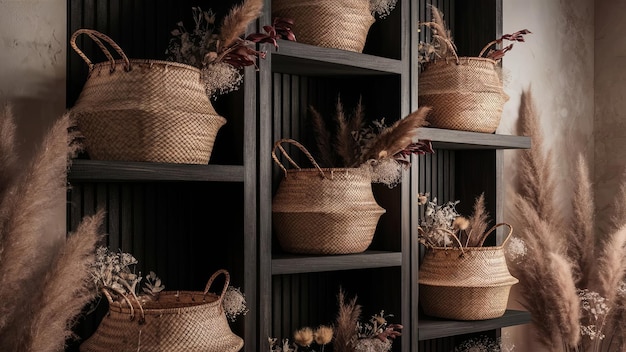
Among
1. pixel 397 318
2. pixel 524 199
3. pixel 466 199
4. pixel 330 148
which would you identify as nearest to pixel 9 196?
pixel 330 148

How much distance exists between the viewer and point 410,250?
266cm

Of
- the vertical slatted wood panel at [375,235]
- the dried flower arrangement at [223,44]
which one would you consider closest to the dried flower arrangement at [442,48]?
the vertical slatted wood panel at [375,235]

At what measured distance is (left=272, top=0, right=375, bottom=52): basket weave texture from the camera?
2.43 m

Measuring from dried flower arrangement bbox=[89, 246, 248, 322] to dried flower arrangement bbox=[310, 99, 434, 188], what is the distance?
64cm

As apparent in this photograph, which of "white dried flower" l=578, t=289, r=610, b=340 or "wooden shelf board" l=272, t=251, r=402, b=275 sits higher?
"wooden shelf board" l=272, t=251, r=402, b=275

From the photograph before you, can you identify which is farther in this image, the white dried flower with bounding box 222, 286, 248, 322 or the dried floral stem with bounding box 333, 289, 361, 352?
the dried floral stem with bounding box 333, 289, 361, 352

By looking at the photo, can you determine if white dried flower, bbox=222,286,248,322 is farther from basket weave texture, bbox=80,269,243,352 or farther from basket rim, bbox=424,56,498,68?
basket rim, bbox=424,56,498,68

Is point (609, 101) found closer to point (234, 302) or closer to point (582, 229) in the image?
point (582, 229)

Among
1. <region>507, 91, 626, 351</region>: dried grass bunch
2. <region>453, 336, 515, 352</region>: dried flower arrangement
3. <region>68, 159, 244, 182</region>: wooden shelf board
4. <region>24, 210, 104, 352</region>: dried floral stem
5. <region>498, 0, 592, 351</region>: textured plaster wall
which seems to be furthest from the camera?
<region>498, 0, 592, 351</region>: textured plaster wall

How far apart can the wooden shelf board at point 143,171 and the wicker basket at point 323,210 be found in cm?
33

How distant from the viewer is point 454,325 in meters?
2.81

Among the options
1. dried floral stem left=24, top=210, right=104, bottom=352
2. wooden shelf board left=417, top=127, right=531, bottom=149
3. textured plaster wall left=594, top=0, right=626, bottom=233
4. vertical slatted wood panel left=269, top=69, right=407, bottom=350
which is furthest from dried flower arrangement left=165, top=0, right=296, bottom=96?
textured plaster wall left=594, top=0, right=626, bottom=233

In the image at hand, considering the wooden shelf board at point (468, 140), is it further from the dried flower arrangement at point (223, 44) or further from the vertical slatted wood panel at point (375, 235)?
the dried flower arrangement at point (223, 44)

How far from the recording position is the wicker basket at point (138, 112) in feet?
6.49
